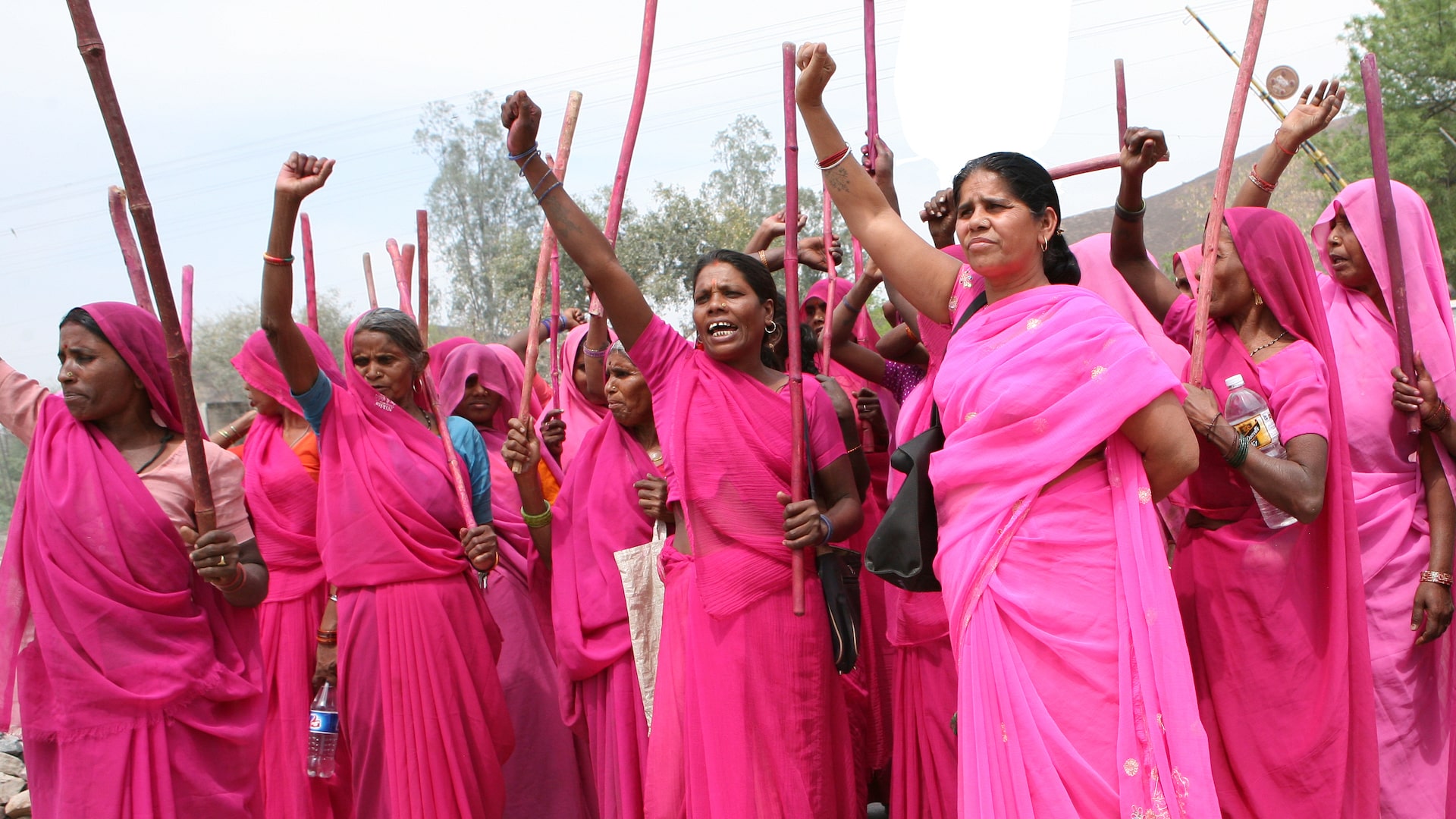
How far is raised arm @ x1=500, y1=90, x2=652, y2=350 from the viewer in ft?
11.7

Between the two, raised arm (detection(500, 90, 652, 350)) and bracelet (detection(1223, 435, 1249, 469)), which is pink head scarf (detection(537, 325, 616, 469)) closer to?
raised arm (detection(500, 90, 652, 350))

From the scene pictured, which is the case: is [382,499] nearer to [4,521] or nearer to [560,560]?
[560,560]

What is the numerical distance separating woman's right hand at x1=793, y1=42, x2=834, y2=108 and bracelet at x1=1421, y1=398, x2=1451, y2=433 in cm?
247

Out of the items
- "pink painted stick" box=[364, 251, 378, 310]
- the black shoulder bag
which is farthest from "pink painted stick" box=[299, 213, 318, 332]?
the black shoulder bag

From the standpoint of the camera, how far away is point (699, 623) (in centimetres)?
368

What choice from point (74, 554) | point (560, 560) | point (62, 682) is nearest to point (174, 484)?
point (74, 554)

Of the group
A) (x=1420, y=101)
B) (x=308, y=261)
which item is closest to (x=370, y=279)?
(x=308, y=261)

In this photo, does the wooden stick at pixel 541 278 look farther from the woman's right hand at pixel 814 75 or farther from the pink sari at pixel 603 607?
the woman's right hand at pixel 814 75

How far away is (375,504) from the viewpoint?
4.50 metres

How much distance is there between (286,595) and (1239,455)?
12.5 feet

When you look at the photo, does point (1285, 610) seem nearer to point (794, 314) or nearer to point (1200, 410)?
point (1200, 410)

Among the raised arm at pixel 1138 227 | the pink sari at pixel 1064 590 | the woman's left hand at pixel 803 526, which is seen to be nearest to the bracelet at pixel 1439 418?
the raised arm at pixel 1138 227

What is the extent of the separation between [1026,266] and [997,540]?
712mm

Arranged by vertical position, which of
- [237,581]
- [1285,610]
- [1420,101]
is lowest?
[1285,610]
